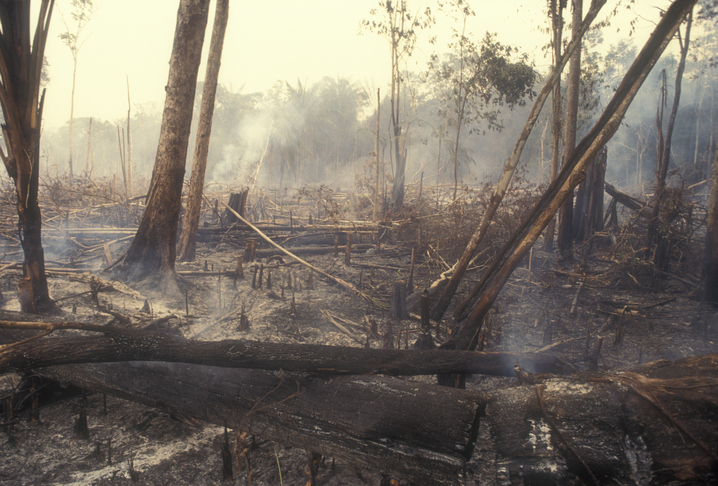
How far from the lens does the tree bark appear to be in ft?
16.3

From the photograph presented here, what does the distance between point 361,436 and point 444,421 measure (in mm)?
386

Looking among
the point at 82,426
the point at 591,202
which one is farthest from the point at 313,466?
the point at 591,202

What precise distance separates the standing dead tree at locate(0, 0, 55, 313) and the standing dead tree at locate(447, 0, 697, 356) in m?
3.54

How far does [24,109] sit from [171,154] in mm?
2111

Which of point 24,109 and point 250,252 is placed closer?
point 24,109

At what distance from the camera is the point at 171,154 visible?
5.03 metres

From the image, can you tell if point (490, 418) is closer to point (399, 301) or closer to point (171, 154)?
point (399, 301)

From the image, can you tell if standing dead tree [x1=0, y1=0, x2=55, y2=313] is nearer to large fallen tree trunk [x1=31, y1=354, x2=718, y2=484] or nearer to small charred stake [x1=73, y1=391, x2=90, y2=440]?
small charred stake [x1=73, y1=391, x2=90, y2=440]

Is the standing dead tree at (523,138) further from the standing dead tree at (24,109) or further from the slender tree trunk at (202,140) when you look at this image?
the slender tree trunk at (202,140)

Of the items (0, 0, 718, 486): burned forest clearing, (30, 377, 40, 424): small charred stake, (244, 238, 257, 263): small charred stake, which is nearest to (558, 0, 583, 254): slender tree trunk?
(0, 0, 718, 486): burned forest clearing

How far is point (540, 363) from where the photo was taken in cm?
243

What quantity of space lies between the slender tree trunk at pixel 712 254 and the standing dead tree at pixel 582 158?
8.98 feet

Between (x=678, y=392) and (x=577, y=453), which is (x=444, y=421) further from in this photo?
(x=678, y=392)

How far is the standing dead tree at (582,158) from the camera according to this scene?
2510 mm
